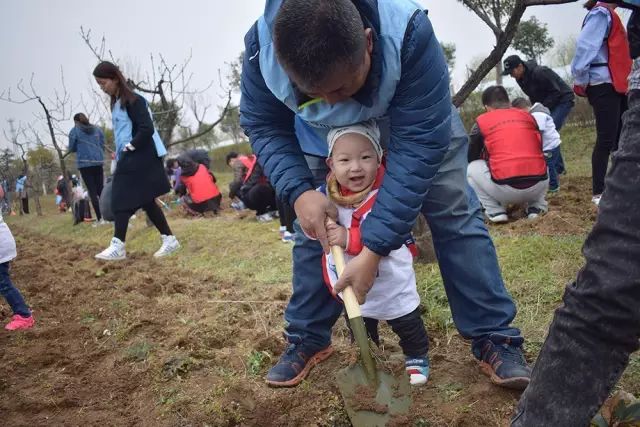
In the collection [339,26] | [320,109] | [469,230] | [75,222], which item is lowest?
[75,222]

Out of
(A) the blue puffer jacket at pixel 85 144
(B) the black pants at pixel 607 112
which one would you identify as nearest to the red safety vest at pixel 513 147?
(B) the black pants at pixel 607 112

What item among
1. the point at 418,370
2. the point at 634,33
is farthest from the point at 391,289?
the point at 634,33

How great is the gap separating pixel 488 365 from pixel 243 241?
12.7ft

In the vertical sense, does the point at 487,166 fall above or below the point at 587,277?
below

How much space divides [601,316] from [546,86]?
19.8 feet

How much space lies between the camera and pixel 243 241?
549cm

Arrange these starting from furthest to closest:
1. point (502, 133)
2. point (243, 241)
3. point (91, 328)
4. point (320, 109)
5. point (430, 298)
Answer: point (243, 241)
point (502, 133)
point (91, 328)
point (430, 298)
point (320, 109)

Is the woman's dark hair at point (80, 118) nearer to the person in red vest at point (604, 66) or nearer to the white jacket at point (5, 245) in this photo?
the white jacket at point (5, 245)

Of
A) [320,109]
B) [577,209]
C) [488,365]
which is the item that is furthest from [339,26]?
[577,209]

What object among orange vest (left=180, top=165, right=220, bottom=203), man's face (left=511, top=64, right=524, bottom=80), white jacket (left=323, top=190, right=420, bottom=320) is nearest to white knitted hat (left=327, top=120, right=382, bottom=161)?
white jacket (left=323, top=190, right=420, bottom=320)

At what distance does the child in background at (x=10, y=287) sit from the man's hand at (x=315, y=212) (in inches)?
84.8

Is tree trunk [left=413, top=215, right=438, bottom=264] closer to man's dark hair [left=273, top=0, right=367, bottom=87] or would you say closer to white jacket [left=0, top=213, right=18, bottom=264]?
man's dark hair [left=273, top=0, right=367, bottom=87]

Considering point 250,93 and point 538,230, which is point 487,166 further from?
point 250,93

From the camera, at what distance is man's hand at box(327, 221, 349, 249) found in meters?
1.89
